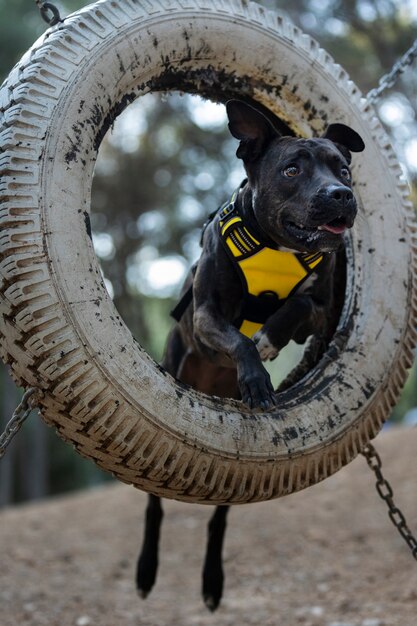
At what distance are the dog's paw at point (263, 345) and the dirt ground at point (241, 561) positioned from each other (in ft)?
9.31

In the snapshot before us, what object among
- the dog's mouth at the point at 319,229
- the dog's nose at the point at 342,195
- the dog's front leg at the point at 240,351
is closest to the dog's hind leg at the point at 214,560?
the dog's front leg at the point at 240,351

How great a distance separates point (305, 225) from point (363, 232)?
84 centimetres

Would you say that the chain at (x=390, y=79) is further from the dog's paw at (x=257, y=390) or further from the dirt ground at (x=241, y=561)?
the dirt ground at (x=241, y=561)

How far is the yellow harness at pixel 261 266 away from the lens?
347 cm

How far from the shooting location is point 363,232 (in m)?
3.96

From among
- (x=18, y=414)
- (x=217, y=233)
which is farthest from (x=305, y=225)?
(x=18, y=414)

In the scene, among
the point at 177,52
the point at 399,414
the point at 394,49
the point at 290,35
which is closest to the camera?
the point at 177,52

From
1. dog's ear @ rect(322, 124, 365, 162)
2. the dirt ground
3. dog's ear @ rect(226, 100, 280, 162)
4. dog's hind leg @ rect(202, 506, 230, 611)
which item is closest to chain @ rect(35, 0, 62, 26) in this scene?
dog's ear @ rect(226, 100, 280, 162)

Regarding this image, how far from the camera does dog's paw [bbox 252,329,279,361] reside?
3396mm

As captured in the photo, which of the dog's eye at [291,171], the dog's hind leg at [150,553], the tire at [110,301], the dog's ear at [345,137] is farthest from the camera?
the dog's hind leg at [150,553]

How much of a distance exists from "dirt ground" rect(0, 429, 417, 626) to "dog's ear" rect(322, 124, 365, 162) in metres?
3.32

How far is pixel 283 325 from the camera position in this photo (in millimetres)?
3424

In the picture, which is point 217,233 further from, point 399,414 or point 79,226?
point 399,414

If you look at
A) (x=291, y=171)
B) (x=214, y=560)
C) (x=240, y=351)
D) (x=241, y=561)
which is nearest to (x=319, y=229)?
(x=291, y=171)
